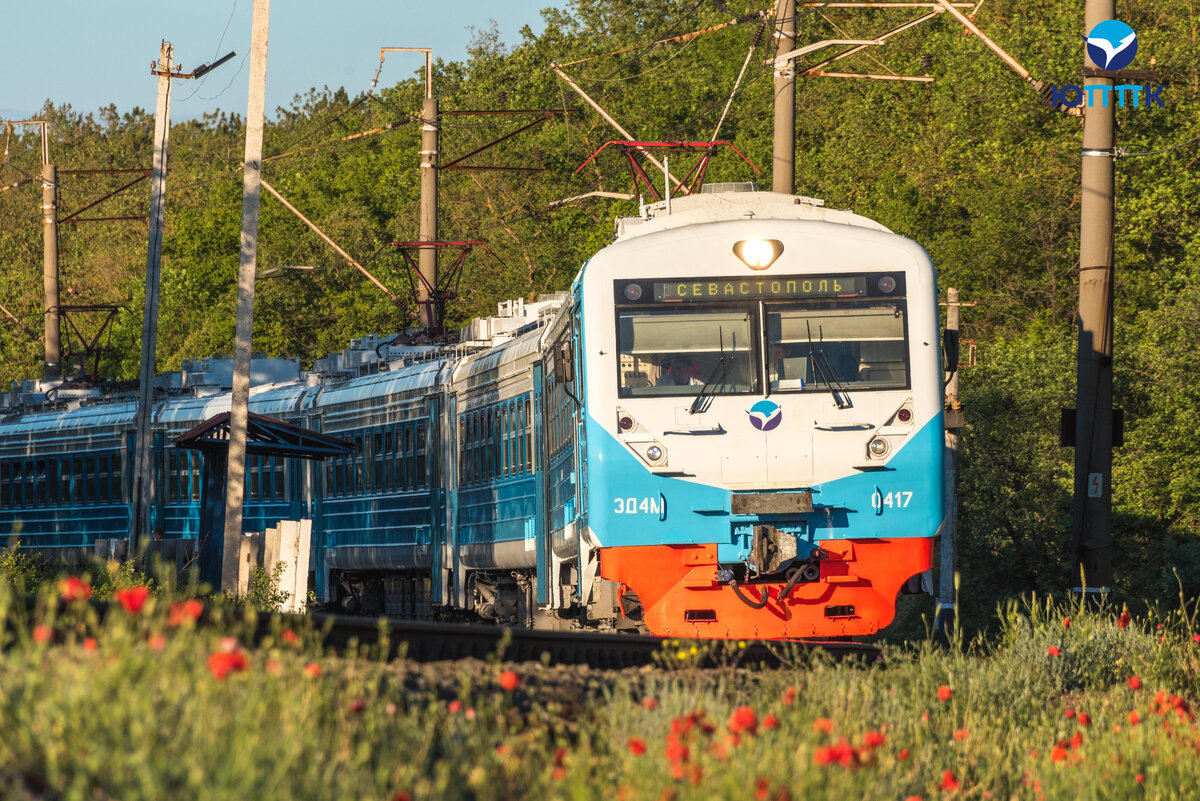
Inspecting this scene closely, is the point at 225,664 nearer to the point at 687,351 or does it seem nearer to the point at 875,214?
the point at 687,351

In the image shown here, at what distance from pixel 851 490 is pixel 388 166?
62.1 meters

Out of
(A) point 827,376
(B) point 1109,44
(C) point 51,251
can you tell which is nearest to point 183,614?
(A) point 827,376

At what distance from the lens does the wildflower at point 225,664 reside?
14.8 feet

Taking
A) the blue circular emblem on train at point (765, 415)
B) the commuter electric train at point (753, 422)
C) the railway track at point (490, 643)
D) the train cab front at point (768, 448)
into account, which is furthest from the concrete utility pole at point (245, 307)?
the railway track at point (490, 643)

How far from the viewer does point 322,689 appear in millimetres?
5781

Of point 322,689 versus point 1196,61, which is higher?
point 1196,61

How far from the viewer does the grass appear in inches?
181

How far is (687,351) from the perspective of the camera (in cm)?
1270

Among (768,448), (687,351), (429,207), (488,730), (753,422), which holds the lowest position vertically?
(488,730)

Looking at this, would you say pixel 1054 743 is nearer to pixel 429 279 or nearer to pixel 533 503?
pixel 533 503

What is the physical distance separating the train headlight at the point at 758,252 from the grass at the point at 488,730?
15.1 ft

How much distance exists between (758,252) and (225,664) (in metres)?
8.80

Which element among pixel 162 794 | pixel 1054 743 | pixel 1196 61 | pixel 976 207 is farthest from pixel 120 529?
pixel 162 794

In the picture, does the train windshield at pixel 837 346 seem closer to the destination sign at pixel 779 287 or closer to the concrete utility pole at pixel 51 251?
the destination sign at pixel 779 287
